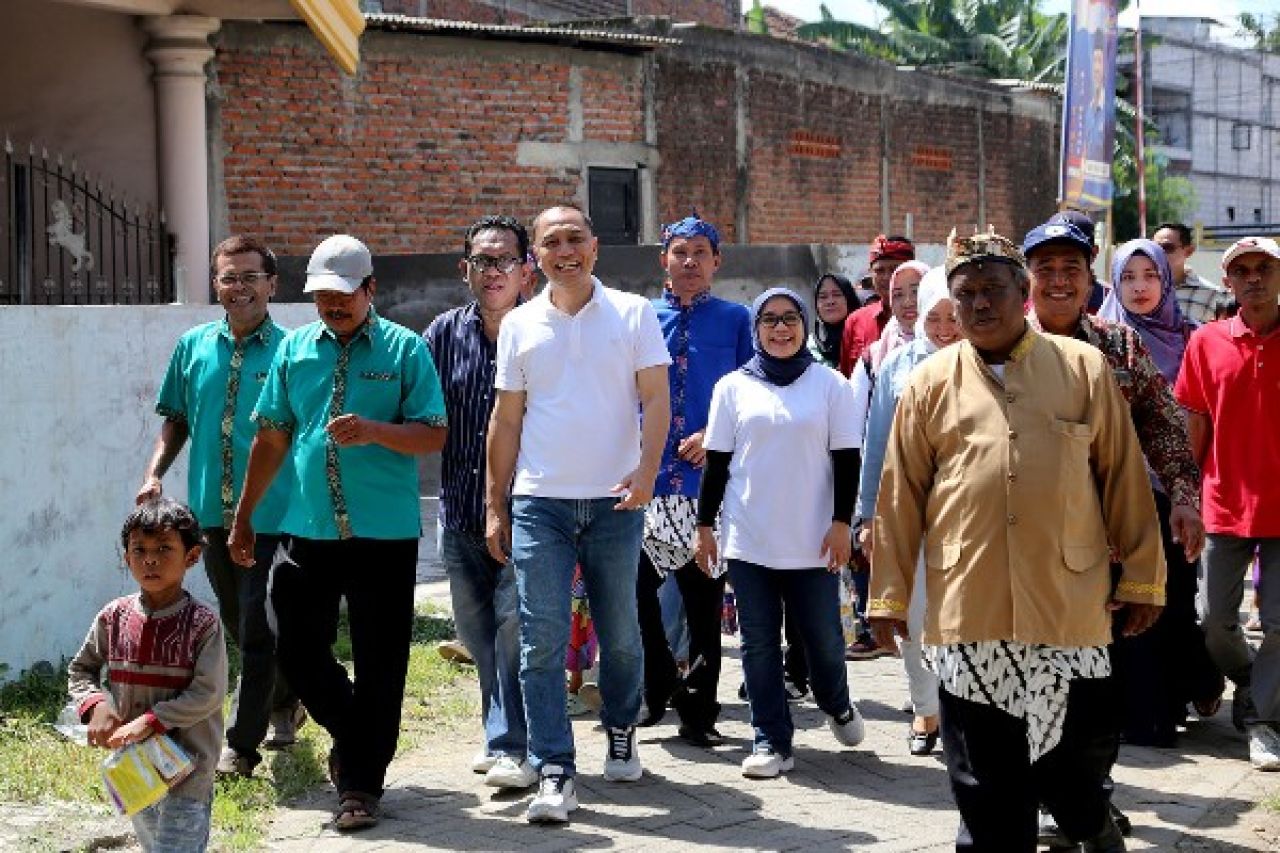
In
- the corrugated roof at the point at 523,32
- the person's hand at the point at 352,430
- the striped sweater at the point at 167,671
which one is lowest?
the striped sweater at the point at 167,671

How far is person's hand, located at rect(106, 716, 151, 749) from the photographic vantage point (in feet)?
17.4

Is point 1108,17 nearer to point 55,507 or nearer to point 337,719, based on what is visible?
point 55,507

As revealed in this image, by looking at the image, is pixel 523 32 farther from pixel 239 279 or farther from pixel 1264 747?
pixel 1264 747

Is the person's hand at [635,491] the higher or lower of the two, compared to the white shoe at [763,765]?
higher

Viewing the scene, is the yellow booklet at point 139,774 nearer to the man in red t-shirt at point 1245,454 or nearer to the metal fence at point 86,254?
the man in red t-shirt at point 1245,454

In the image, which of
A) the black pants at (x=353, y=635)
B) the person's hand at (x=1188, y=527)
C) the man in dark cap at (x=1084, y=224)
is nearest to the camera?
the person's hand at (x=1188, y=527)

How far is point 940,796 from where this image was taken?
6980mm

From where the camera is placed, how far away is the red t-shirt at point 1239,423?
742 centimetres

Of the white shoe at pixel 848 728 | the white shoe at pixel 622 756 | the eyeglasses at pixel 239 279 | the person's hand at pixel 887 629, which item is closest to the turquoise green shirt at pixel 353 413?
the eyeglasses at pixel 239 279

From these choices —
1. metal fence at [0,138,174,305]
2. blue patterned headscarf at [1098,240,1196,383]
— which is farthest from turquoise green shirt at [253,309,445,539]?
metal fence at [0,138,174,305]

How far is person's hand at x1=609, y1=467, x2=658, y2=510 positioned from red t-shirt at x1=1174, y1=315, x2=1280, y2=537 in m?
2.37

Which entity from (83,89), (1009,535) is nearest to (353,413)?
(1009,535)

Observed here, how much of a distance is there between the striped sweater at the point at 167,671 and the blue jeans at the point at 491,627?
5.61 ft

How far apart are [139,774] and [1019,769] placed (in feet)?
7.85
